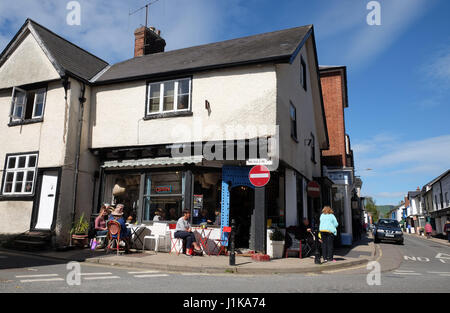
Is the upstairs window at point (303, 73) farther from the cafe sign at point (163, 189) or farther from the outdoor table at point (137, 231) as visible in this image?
the outdoor table at point (137, 231)

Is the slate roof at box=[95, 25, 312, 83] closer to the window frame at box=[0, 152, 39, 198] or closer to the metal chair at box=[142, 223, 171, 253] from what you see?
the window frame at box=[0, 152, 39, 198]

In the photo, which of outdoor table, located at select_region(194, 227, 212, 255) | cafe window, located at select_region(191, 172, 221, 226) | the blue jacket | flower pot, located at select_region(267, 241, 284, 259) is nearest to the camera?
the blue jacket

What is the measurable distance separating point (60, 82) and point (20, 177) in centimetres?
407

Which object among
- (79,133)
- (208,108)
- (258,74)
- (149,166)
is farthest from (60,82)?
(258,74)

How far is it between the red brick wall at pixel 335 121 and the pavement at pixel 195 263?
529 inches

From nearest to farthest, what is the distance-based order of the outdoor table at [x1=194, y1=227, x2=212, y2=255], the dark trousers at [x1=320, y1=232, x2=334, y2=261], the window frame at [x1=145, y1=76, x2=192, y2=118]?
1. the dark trousers at [x1=320, y1=232, x2=334, y2=261]
2. the outdoor table at [x1=194, y1=227, x2=212, y2=255]
3. the window frame at [x1=145, y1=76, x2=192, y2=118]

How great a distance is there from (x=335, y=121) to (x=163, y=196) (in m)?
16.3

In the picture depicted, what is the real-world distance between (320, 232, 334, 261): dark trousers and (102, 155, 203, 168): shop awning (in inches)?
190

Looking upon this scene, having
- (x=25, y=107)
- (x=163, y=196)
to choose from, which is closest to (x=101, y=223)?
(x=163, y=196)

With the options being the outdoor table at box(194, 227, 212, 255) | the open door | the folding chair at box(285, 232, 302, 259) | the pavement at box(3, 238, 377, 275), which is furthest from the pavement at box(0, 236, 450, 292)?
the open door

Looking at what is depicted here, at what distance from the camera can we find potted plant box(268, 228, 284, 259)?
10813 millimetres

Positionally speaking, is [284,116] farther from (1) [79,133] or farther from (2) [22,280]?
(2) [22,280]

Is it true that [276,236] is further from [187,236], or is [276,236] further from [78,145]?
[78,145]

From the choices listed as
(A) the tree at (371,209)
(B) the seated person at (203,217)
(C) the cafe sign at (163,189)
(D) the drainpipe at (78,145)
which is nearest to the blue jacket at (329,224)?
(B) the seated person at (203,217)
